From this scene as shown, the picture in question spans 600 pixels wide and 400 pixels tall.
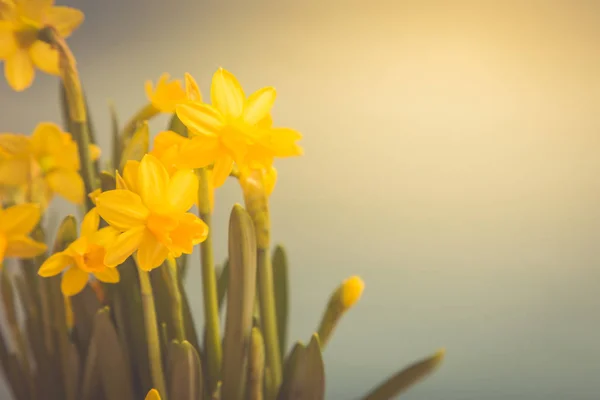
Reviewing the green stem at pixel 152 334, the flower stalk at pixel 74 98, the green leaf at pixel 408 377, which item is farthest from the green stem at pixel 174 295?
the green leaf at pixel 408 377

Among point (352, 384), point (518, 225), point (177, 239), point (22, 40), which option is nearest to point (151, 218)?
point (177, 239)

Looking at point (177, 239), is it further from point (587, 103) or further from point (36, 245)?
point (587, 103)

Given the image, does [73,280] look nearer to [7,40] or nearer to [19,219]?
[19,219]

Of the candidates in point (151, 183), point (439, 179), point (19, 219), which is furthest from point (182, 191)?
point (439, 179)

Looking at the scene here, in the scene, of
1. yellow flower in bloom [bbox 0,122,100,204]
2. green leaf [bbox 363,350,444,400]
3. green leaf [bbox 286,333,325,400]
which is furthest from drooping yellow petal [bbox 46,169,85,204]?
green leaf [bbox 363,350,444,400]

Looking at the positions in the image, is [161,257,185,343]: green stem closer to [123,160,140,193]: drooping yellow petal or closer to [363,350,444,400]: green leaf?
[123,160,140,193]: drooping yellow petal

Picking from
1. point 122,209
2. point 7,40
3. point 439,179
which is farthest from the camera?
point 439,179
